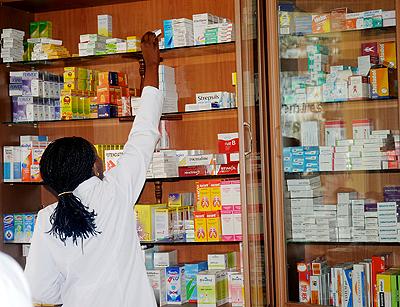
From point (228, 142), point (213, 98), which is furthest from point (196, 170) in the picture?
point (213, 98)

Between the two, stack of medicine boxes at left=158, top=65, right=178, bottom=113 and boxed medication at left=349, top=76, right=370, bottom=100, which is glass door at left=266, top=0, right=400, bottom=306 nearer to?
boxed medication at left=349, top=76, right=370, bottom=100

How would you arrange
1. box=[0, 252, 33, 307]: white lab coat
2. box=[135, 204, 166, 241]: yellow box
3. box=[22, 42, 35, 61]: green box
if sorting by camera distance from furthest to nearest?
box=[22, 42, 35, 61]: green box
box=[135, 204, 166, 241]: yellow box
box=[0, 252, 33, 307]: white lab coat

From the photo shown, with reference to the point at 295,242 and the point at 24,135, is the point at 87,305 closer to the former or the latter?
the point at 295,242

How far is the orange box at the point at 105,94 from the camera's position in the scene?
11.4 ft

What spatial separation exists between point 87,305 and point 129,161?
557mm

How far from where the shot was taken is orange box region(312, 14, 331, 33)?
3.06 m

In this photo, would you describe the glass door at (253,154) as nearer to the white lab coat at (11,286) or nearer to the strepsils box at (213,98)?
the strepsils box at (213,98)

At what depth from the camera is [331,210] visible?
118 inches

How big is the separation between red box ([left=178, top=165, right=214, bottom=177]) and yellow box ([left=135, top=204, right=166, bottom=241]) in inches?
11.3

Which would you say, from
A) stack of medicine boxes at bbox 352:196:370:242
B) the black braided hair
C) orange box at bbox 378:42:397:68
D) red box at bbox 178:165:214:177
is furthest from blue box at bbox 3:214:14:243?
orange box at bbox 378:42:397:68

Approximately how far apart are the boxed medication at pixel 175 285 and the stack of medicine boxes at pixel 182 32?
151 centimetres

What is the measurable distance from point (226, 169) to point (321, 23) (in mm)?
1099

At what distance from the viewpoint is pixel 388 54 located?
2775mm

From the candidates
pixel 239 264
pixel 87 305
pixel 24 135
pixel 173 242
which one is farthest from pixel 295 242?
pixel 24 135
